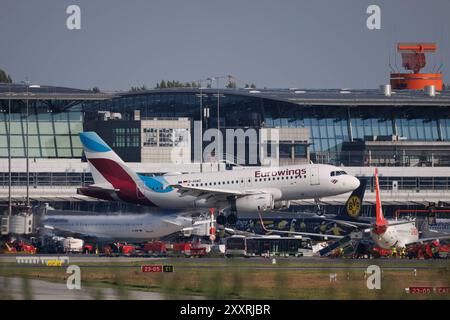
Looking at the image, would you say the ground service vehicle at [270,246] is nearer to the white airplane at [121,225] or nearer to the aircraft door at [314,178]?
the aircraft door at [314,178]

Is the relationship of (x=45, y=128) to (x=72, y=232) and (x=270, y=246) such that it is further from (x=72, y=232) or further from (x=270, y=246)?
(x=270, y=246)

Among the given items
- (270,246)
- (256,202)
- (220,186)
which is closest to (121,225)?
(220,186)

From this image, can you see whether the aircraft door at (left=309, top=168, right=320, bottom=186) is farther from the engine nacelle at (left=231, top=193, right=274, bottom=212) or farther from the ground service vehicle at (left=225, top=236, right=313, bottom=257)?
the ground service vehicle at (left=225, top=236, right=313, bottom=257)

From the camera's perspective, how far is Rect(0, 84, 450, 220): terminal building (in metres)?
165

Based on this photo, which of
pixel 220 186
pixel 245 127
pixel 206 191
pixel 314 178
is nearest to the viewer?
pixel 314 178

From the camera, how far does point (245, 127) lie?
6900 inches

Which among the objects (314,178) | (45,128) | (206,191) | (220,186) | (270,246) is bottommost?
(270,246)

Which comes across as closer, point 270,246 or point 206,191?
point 270,246

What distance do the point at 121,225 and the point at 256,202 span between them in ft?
38.9

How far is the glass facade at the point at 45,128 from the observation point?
179538 mm

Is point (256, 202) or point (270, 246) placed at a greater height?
point (256, 202)

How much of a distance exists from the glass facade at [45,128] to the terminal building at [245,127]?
0.16 meters

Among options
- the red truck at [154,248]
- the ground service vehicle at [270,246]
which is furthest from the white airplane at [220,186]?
the red truck at [154,248]

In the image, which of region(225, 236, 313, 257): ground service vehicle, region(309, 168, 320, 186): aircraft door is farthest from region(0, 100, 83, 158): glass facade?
region(225, 236, 313, 257): ground service vehicle
